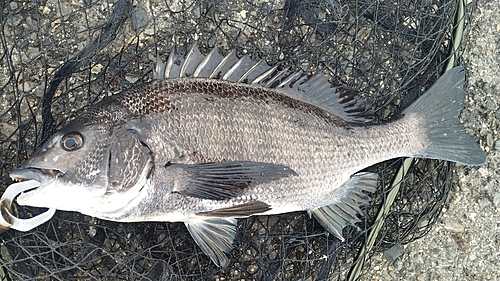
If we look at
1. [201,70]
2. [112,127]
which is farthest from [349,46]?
[112,127]

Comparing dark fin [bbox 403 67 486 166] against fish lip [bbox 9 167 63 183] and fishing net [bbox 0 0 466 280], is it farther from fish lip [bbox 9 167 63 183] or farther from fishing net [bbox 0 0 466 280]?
fish lip [bbox 9 167 63 183]

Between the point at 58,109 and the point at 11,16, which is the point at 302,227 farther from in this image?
the point at 11,16

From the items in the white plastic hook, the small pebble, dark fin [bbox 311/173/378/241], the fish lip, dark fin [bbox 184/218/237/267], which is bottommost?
the small pebble

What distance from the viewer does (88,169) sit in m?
1.98

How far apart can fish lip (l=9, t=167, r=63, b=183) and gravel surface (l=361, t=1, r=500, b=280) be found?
6.21 feet

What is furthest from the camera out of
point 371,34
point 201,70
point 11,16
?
point 371,34

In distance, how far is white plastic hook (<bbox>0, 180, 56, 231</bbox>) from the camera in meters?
1.97

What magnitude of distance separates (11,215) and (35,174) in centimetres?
32

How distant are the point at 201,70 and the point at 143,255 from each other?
104 cm

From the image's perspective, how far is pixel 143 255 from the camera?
101 inches

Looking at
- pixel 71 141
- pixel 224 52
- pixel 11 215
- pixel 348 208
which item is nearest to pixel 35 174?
pixel 71 141

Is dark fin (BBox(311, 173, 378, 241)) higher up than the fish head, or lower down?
lower down

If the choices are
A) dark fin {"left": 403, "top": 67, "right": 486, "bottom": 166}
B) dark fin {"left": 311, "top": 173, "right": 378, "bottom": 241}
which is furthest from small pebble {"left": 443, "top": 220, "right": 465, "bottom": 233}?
dark fin {"left": 311, "top": 173, "right": 378, "bottom": 241}

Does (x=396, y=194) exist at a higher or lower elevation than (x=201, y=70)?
lower
